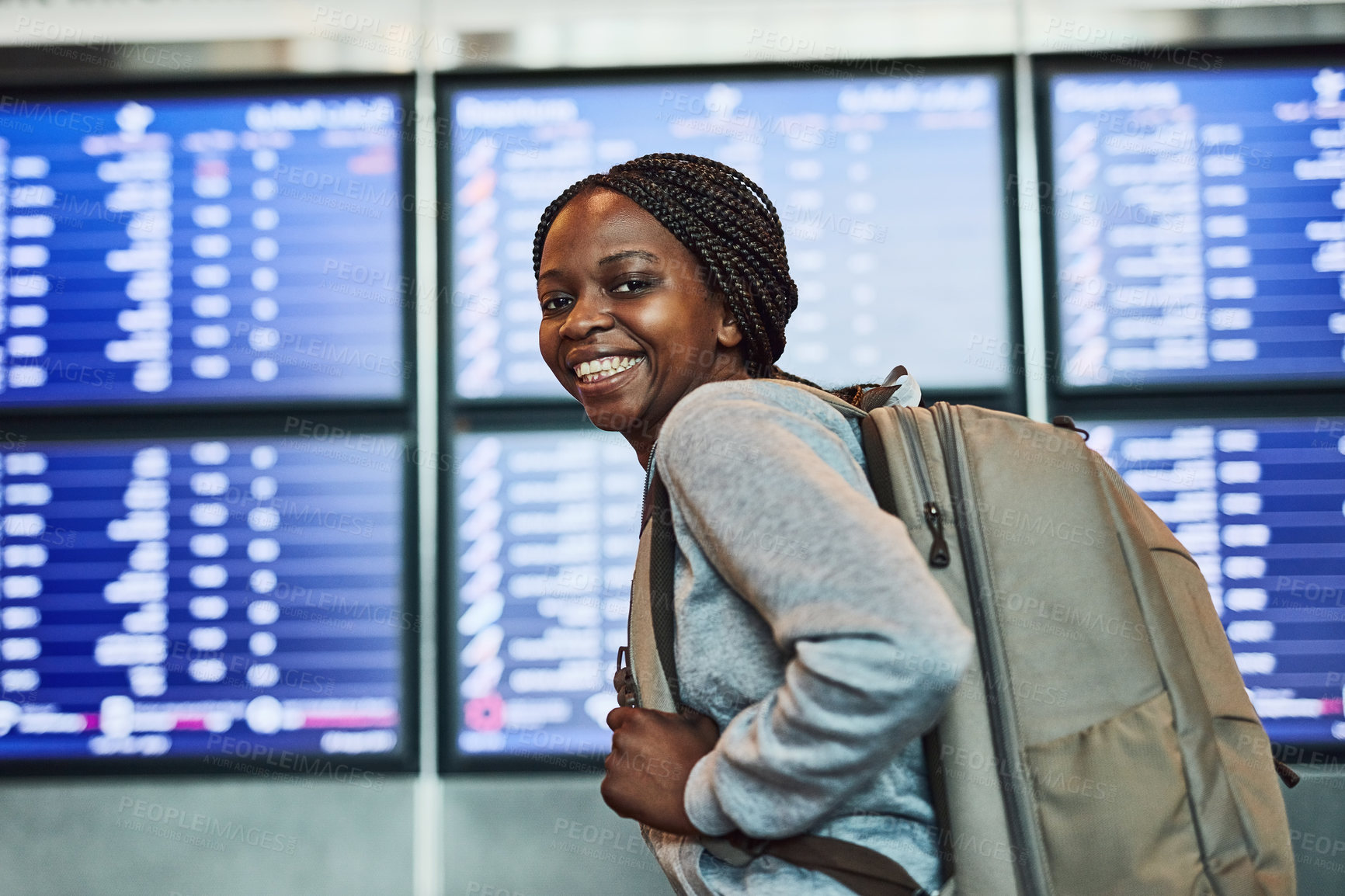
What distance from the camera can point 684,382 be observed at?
3.62 feet

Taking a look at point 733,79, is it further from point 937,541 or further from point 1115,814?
point 1115,814

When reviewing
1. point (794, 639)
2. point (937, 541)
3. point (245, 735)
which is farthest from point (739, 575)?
point (245, 735)

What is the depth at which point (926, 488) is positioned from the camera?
2.89 feet

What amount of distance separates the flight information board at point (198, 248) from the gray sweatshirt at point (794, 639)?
1718mm

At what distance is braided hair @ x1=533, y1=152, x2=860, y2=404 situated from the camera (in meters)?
1.10

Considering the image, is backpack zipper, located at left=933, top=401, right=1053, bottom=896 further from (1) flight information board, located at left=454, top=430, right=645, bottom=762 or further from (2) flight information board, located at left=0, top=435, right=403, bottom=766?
(2) flight information board, located at left=0, top=435, right=403, bottom=766

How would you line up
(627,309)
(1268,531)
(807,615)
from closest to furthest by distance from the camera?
(807,615) → (627,309) → (1268,531)

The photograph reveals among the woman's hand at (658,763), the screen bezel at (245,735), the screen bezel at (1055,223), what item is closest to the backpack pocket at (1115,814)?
the woman's hand at (658,763)

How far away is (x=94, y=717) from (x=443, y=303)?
1194 millimetres

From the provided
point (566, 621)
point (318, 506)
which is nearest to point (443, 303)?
point (318, 506)

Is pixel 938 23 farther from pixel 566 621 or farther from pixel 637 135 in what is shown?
pixel 566 621

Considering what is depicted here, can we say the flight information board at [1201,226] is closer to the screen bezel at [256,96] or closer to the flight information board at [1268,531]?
the flight information board at [1268,531]

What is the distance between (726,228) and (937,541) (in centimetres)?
44

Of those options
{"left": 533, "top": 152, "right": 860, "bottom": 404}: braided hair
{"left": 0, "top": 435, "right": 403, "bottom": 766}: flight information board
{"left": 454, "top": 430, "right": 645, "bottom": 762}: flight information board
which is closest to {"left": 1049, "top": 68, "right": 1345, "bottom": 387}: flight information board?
{"left": 454, "top": 430, "right": 645, "bottom": 762}: flight information board
